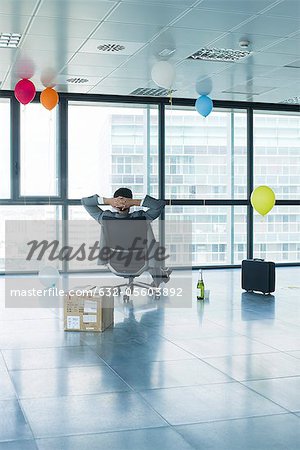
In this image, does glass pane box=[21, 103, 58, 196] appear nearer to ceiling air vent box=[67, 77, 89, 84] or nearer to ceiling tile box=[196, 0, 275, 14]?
ceiling air vent box=[67, 77, 89, 84]

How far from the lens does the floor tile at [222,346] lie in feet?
14.7

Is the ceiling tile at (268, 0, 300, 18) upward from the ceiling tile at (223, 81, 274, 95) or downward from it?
downward

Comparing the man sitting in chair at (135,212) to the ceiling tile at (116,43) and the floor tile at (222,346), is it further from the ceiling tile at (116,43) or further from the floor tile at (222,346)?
the floor tile at (222,346)

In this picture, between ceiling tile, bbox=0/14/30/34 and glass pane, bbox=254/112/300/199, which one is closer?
ceiling tile, bbox=0/14/30/34

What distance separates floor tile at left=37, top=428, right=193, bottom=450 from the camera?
2.69 metres

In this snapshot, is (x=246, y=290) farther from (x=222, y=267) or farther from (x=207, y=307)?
(x=222, y=267)

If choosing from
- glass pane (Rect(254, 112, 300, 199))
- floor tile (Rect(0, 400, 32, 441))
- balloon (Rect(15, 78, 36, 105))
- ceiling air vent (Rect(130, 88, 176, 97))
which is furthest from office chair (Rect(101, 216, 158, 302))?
glass pane (Rect(254, 112, 300, 199))

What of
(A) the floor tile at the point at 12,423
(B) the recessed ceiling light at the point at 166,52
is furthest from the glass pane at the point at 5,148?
(A) the floor tile at the point at 12,423

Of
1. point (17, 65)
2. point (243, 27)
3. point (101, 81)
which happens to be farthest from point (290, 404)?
point (101, 81)

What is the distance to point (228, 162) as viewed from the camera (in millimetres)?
10562

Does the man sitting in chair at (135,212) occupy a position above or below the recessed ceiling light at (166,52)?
below

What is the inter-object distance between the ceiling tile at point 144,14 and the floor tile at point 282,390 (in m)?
3.34

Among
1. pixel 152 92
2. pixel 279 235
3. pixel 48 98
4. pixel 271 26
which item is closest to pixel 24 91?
pixel 48 98

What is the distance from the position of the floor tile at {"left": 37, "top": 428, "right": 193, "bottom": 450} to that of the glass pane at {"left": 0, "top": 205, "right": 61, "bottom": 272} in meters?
6.99
